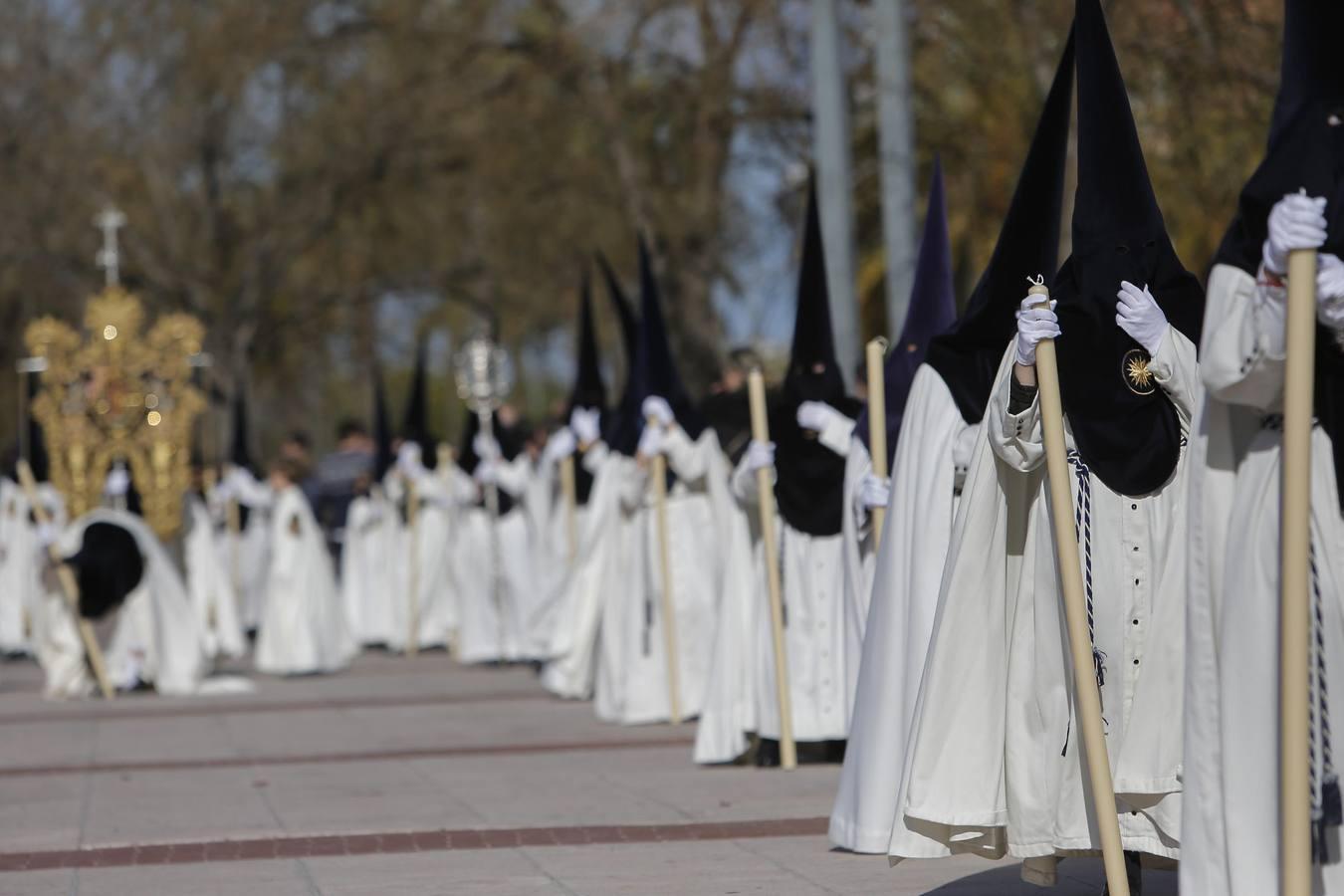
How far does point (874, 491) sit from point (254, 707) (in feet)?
24.2

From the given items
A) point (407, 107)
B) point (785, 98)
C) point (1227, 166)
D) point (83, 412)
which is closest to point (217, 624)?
point (83, 412)

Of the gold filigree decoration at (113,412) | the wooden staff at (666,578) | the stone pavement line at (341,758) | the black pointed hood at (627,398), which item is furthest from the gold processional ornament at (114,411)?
the stone pavement line at (341,758)

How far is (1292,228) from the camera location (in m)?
5.02

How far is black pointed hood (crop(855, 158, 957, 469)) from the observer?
8930 mm

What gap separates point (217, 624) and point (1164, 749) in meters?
15.1

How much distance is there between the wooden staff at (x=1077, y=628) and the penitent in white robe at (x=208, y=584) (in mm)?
14613

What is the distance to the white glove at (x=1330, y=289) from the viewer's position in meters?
5.14

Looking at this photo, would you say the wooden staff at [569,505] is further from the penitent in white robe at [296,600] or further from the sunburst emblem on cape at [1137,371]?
the sunburst emblem on cape at [1137,371]

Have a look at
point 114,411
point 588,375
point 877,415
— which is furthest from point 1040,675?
point 114,411

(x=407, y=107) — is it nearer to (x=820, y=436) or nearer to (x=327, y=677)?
(x=327, y=677)

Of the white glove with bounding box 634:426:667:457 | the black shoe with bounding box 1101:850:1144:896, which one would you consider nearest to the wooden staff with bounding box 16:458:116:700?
the white glove with bounding box 634:426:667:457

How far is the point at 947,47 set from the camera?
17.9 metres

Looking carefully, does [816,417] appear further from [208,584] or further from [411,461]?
[411,461]

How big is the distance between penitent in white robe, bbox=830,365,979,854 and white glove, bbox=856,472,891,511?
126cm
